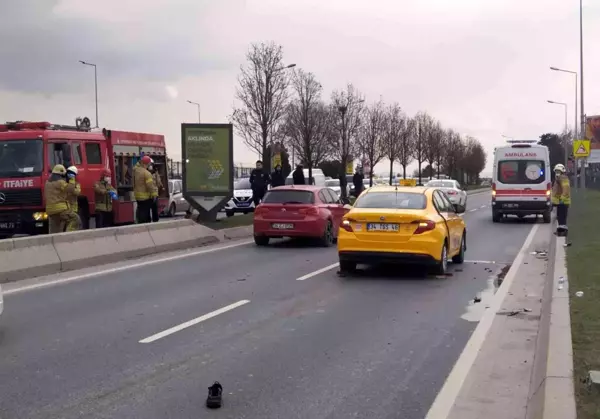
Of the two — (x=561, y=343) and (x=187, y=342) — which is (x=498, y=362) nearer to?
(x=561, y=343)

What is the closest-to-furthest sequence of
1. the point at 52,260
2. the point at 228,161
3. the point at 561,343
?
the point at 561,343
the point at 52,260
the point at 228,161

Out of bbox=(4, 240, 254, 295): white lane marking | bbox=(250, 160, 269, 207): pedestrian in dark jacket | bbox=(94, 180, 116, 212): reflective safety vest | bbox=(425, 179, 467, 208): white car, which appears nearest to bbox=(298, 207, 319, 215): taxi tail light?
bbox=(4, 240, 254, 295): white lane marking

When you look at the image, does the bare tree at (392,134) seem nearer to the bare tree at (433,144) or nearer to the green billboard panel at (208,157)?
the bare tree at (433,144)

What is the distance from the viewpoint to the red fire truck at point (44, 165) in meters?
17.8

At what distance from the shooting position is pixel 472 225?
27047 millimetres

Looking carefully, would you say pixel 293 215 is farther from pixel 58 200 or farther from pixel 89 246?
pixel 58 200

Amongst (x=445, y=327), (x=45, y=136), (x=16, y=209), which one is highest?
(x=45, y=136)

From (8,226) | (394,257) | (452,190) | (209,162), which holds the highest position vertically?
(209,162)

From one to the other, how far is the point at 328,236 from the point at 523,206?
12118mm

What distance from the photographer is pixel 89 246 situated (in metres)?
14.5

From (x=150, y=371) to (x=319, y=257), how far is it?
965 cm

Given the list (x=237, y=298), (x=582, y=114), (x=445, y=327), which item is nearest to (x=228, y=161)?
(x=237, y=298)

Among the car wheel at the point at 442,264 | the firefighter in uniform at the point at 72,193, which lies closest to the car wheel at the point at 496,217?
the car wheel at the point at 442,264

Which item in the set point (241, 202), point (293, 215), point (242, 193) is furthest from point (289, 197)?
point (242, 193)
